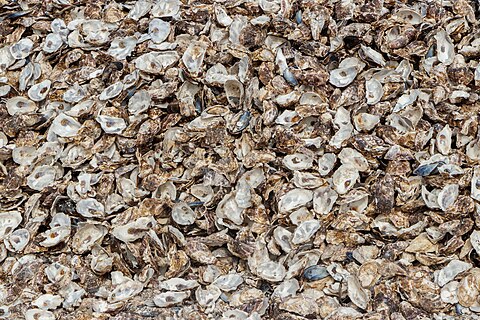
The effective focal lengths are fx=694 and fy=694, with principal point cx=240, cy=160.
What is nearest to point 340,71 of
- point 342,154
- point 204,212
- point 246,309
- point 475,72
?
A: point 342,154

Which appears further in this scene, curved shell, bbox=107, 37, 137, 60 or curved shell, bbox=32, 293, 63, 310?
curved shell, bbox=107, 37, 137, 60

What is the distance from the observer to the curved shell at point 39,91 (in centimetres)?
170

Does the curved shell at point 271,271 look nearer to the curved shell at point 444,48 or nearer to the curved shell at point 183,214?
the curved shell at point 183,214

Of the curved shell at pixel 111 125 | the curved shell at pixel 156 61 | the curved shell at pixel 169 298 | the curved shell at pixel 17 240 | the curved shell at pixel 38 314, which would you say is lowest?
the curved shell at pixel 38 314

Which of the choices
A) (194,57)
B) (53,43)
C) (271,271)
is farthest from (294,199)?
(53,43)

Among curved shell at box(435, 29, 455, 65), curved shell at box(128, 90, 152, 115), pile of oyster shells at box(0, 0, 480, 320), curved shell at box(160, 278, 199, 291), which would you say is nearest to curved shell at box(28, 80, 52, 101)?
pile of oyster shells at box(0, 0, 480, 320)

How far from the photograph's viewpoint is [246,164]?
1.57 metres

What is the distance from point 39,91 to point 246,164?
55 cm

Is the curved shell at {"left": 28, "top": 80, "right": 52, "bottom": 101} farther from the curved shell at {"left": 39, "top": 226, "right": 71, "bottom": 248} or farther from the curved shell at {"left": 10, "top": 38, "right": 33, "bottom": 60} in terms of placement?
the curved shell at {"left": 39, "top": 226, "right": 71, "bottom": 248}

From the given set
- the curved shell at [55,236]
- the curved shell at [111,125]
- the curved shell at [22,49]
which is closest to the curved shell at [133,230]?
the curved shell at [55,236]

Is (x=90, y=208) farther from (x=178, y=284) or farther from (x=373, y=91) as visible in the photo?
(x=373, y=91)

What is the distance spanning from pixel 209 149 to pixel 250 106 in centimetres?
14

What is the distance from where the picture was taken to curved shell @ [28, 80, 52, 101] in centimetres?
170

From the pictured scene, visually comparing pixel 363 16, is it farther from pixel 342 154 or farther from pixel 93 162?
pixel 93 162
